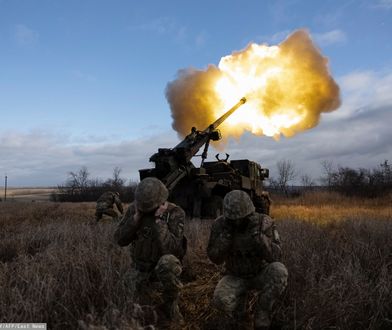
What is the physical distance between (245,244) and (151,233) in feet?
3.42

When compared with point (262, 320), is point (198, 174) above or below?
above

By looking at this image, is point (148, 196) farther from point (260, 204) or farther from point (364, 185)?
point (364, 185)

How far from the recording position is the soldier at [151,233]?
4844 mm

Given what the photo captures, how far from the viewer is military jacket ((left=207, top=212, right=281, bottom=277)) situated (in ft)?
14.5

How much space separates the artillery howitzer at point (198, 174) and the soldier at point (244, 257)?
766 cm

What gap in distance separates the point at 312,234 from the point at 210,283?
9.32 feet

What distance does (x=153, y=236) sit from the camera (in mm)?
4887

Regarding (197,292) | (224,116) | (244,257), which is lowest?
(197,292)

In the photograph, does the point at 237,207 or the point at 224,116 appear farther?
the point at 224,116

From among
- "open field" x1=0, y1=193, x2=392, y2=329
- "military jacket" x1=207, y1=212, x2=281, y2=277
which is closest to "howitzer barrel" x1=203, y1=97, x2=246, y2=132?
"open field" x1=0, y1=193, x2=392, y2=329

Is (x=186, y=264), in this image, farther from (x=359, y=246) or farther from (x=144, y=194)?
(x=359, y=246)

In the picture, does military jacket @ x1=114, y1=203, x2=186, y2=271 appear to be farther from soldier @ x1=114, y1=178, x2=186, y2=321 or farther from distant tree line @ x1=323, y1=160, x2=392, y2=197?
distant tree line @ x1=323, y1=160, x2=392, y2=197

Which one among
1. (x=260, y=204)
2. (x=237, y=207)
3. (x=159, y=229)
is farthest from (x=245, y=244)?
(x=260, y=204)

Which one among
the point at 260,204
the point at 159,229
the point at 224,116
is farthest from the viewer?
the point at 260,204
